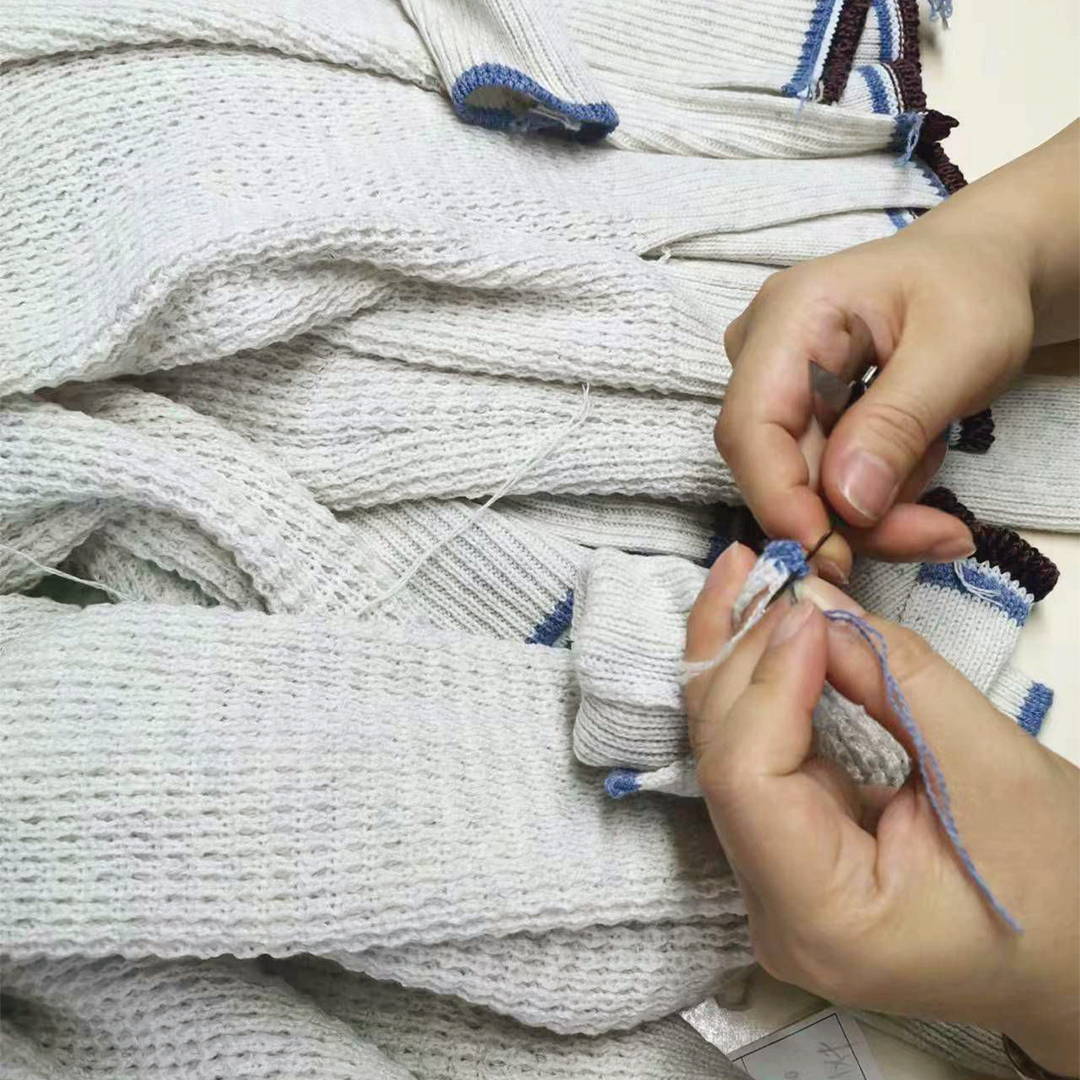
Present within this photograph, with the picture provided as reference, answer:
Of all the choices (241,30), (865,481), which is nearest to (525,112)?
(241,30)

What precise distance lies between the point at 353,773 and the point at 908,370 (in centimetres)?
42

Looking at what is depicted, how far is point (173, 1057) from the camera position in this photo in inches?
23.9

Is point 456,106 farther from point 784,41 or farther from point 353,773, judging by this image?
point 353,773

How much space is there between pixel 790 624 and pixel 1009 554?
Answer: 1.12ft

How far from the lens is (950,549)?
25.8 inches

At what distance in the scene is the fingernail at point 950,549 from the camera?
2.13 feet

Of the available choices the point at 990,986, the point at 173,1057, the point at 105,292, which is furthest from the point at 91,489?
the point at 990,986

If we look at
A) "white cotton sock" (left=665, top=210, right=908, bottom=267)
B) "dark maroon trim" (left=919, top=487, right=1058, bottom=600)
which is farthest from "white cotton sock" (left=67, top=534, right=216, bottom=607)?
"dark maroon trim" (left=919, top=487, right=1058, bottom=600)

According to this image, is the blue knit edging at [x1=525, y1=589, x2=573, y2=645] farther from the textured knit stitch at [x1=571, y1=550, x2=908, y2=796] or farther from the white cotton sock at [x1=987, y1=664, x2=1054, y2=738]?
the white cotton sock at [x1=987, y1=664, x2=1054, y2=738]

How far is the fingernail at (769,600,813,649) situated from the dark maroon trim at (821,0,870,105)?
545 mm

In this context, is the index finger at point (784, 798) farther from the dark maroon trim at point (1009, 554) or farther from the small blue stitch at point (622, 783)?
the dark maroon trim at point (1009, 554)

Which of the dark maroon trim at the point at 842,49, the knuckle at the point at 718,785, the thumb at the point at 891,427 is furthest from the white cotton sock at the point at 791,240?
the knuckle at the point at 718,785

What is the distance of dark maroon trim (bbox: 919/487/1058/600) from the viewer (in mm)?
789

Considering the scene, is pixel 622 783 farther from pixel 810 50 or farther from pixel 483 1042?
pixel 810 50
